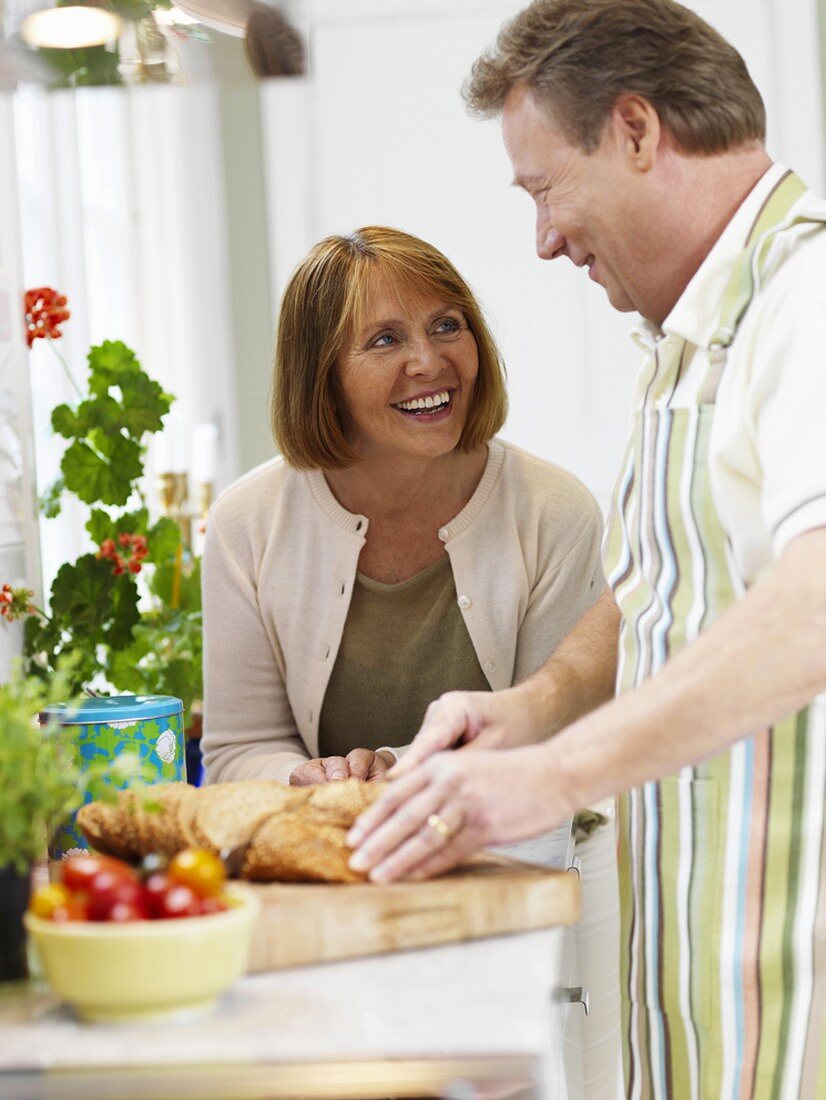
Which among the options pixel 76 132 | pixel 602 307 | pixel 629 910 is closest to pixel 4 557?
pixel 629 910

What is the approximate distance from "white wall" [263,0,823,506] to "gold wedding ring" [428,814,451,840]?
2853 mm

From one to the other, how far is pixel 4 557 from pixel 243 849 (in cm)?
74

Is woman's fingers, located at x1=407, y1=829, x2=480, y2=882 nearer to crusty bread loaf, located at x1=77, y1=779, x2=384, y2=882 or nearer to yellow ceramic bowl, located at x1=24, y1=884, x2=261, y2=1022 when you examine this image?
crusty bread loaf, located at x1=77, y1=779, x2=384, y2=882

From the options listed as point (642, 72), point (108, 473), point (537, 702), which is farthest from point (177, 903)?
point (108, 473)

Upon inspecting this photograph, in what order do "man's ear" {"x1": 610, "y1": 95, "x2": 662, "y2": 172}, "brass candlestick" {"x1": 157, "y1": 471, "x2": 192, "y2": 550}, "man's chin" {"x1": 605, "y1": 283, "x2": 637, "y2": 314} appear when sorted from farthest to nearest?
"brass candlestick" {"x1": 157, "y1": 471, "x2": 192, "y2": 550}, "man's chin" {"x1": 605, "y1": 283, "x2": 637, "y2": 314}, "man's ear" {"x1": 610, "y1": 95, "x2": 662, "y2": 172}

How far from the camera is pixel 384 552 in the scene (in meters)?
1.82

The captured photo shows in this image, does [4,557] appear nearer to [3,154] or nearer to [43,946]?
[3,154]

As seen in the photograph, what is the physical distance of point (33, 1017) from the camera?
90 cm

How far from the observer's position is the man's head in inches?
47.2

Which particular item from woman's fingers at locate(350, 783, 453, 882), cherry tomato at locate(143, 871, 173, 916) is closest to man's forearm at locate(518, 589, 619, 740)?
woman's fingers at locate(350, 783, 453, 882)

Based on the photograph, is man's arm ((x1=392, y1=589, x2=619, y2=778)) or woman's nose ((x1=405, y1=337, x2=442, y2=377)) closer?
man's arm ((x1=392, y1=589, x2=619, y2=778))

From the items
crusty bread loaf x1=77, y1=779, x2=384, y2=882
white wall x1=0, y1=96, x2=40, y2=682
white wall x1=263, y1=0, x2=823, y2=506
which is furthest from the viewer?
white wall x1=263, y1=0, x2=823, y2=506

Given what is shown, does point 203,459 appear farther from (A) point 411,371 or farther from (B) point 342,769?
(B) point 342,769

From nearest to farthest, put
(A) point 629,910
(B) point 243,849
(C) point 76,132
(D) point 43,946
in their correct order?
(D) point 43,946, (B) point 243,849, (A) point 629,910, (C) point 76,132
